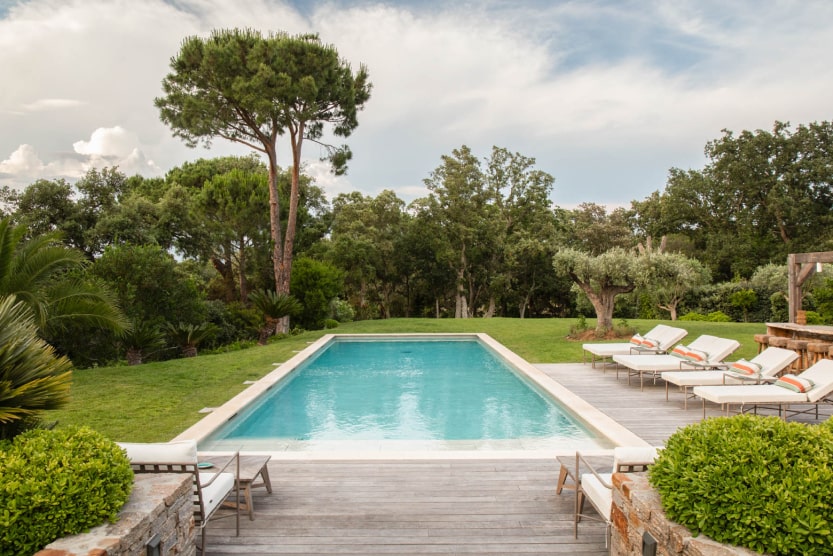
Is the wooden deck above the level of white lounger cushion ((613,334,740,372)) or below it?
below

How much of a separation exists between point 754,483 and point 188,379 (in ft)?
29.2

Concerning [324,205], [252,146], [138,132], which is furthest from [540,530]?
[324,205]

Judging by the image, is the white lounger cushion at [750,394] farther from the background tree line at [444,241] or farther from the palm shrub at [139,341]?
the palm shrub at [139,341]

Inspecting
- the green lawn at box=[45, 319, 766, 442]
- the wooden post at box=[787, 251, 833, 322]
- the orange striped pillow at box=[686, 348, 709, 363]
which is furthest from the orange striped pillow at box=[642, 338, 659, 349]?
the wooden post at box=[787, 251, 833, 322]

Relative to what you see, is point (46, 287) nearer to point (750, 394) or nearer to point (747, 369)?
point (750, 394)

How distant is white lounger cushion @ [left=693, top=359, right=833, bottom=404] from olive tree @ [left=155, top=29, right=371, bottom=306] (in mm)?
13413

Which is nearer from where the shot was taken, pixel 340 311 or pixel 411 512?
pixel 411 512

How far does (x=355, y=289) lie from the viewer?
28234 millimetres

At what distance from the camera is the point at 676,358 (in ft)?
28.2

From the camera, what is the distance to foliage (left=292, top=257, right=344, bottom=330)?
60.4ft

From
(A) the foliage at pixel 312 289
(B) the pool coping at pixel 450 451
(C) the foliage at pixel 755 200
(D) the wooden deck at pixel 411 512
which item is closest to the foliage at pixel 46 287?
(B) the pool coping at pixel 450 451

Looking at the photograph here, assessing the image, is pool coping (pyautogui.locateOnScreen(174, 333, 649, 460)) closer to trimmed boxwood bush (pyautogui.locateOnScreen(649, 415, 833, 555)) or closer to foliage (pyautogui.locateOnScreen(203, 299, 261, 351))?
trimmed boxwood bush (pyautogui.locateOnScreen(649, 415, 833, 555))

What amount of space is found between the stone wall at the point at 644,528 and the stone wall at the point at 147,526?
2534 mm

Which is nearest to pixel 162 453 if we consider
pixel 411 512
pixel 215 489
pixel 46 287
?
pixel 215 489
